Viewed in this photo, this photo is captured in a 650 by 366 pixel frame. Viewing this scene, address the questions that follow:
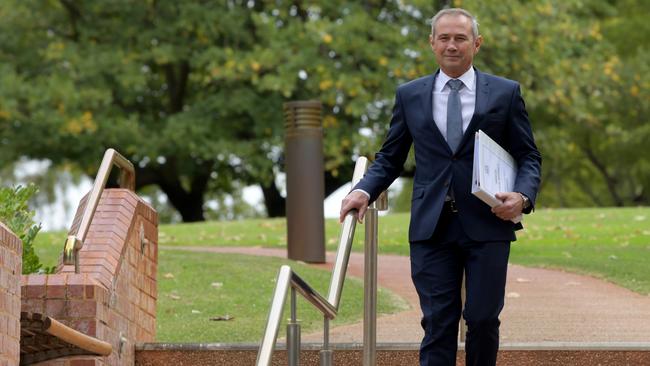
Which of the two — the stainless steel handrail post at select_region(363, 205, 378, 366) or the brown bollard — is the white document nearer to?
the stainless steel handrail post at select_region(363, 205, 378, 366)

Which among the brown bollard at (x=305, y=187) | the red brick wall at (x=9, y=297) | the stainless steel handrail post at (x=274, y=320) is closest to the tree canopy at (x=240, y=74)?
the brown bollard at (x=305, y=187)

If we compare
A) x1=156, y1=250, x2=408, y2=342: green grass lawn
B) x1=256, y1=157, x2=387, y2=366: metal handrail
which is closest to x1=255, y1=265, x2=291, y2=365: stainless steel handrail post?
x1=256, y1=157, x2=387, y2=366: metal handrail

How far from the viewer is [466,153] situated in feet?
19.0

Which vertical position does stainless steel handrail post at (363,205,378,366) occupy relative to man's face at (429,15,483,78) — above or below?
below

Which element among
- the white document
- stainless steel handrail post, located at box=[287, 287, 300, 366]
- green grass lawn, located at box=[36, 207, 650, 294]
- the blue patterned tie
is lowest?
stainless steel handrail post, located at box=[287, 287, 300, 366]

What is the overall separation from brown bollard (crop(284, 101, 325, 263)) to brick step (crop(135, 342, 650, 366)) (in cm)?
612

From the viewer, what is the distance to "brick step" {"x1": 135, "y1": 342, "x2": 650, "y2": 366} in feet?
24.6

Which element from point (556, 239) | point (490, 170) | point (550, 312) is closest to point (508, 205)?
point (490, 170)

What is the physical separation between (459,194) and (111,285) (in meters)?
2.64

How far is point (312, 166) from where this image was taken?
1412 centimetres

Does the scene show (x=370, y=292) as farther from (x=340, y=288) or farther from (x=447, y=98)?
(x=447, y=98)

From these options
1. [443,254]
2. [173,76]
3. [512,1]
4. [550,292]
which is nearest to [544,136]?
[512,1]

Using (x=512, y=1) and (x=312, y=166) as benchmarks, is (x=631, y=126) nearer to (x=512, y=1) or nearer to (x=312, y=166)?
(x=512, y=1)

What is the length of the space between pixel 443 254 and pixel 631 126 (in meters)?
29.5
